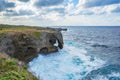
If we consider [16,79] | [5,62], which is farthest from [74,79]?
[16,79]

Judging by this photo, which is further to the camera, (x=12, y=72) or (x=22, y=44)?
(x=22, y=44)

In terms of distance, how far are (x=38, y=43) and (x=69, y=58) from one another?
5727mm

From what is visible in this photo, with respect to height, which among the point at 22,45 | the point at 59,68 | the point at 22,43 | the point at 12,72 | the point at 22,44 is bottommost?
the point at 59,68

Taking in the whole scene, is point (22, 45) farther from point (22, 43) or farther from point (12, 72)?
point (12, 72)

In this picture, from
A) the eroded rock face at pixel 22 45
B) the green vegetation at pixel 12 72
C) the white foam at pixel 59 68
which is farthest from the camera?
the eroded rock face at pixel 22 45

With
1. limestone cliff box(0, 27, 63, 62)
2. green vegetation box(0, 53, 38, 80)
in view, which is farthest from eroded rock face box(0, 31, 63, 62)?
green vegetation box(0, 53, 38, 80)

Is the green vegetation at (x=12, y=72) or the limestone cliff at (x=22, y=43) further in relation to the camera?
the limestone cliff at (x=22, y=43)

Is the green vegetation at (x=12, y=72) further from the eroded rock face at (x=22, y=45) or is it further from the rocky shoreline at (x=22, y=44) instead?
the eroded rock face at (x=22, y=45)

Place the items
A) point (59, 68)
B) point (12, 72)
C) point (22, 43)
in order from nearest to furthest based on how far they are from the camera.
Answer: point (12, 72)
point (59, 68)
point (22, 43)

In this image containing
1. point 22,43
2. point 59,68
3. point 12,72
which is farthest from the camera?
point 22,43

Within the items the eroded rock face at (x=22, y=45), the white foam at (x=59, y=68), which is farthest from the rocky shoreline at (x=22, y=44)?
the white foam at (x=59, y=68)

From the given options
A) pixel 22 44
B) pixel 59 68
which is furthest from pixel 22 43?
pixel 59 68

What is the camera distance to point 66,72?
25188 mm

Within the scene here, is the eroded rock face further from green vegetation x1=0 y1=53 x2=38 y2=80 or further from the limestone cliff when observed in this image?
green vegetation x1=0 y1=53 x2=38 y2=80
